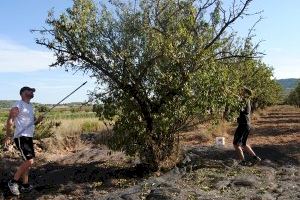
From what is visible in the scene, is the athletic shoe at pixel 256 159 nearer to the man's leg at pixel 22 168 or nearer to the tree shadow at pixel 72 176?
the tree shadow at pixel 72 176

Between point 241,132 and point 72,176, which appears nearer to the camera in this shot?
point 72,176

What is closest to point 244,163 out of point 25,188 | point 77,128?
point 25,188

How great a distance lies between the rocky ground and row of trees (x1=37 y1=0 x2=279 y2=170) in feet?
2.61

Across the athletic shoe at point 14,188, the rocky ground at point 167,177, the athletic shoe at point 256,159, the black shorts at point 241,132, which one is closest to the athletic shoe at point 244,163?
the rocky ground at point 167,177

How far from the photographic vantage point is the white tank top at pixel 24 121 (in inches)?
374

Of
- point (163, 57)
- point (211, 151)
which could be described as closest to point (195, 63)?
point (163, 57)

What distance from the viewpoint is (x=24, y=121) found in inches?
376

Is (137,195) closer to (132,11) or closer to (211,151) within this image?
(132,11)

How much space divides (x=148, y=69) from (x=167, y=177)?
225cm

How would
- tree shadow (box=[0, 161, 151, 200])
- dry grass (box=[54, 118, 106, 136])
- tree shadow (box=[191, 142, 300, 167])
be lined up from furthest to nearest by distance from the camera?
1. dry grass (box=[54, 118, 106, 136])
2. tree shadow (box=[191, 142, 300, 167])
3. tree shadow (box=[0, 161, 151, 200])

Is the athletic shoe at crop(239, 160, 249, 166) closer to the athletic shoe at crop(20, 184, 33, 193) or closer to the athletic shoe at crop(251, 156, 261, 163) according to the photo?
the athletic shoe at crop(251, 156, 261, 163)

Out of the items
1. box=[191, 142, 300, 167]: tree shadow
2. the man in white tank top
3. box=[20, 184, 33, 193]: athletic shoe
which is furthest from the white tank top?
box=[191, 142, 300, 167]: tree shadow

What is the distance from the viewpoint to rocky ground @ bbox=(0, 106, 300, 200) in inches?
365

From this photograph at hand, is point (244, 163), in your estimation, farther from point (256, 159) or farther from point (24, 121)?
point (24, 121)
